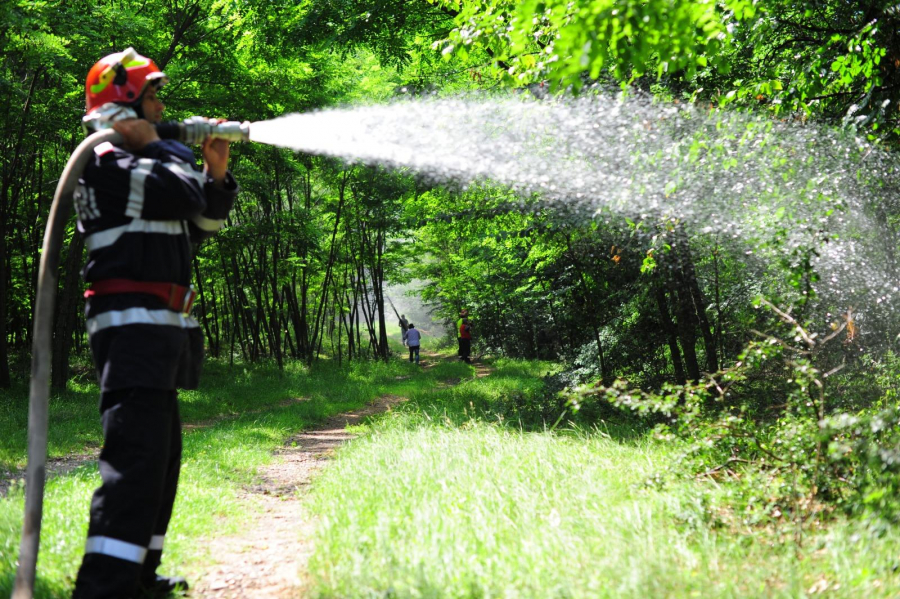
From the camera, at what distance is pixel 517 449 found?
5.36 metres

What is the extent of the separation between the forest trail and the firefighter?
336 mm

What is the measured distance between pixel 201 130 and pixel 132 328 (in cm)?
89

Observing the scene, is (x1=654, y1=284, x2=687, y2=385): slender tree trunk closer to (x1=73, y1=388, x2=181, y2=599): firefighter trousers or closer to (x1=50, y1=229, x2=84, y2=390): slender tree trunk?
(x1=73, y1=388, x2=181, y2=599): firefighter trousers

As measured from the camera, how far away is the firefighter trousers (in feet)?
8.48

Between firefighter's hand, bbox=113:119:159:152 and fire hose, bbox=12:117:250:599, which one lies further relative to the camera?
firefighter's hand, bbox=113:119:159:152

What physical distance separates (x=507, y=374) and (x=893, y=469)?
1412 cm

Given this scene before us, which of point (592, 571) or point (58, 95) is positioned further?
point (58, 95)

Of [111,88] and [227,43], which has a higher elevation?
[227,43]

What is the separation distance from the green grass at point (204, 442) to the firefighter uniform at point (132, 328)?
1.78 feet

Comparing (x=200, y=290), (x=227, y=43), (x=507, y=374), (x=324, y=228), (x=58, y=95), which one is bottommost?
(x=507, y=374)


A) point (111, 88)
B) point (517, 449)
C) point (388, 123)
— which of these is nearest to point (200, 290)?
point (388, 123)

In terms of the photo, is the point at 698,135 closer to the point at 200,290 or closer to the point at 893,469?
the point at 893,469

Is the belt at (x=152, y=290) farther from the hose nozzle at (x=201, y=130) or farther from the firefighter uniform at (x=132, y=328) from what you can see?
the hose nozzle at (x=201, y=130)

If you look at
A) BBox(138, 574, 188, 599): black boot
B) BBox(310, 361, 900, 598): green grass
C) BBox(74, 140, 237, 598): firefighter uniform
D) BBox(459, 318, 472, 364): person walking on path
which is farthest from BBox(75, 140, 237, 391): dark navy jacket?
BBox(459, 318, 472, 364): person walking on path
